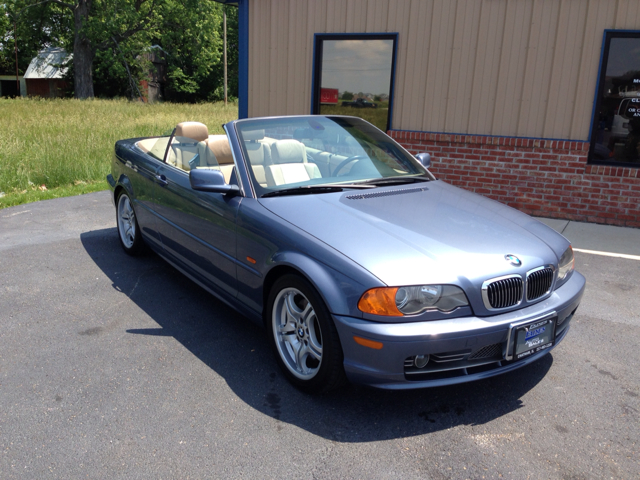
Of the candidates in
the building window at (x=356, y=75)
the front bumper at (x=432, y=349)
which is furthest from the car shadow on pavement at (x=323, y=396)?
the building window at (x=356, y=75)

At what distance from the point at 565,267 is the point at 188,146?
3.24 m

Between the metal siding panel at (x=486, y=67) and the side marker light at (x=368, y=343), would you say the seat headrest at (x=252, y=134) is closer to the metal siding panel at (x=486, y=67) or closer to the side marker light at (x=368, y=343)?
the side marker light at (x=368, y=343)

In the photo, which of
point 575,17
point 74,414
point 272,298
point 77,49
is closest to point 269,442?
point 272,298

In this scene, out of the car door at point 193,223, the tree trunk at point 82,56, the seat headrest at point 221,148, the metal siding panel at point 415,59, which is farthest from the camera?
the tree trunk at point 82,56

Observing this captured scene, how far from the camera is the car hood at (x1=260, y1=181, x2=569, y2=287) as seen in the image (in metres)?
2.98

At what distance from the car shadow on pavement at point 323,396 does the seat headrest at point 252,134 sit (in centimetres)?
143

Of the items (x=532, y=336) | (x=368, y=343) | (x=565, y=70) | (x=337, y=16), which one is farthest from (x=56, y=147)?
(x=532, y=336)

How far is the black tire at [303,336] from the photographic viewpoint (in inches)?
120

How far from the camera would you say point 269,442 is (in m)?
2.89

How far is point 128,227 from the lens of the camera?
5887 millimetres

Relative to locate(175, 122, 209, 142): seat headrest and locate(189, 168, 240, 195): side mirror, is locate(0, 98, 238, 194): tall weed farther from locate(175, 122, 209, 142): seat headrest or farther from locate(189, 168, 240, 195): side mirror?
locate(189, 168, 240, 195): side mirror

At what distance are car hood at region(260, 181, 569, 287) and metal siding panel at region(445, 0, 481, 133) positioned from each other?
448 centimetres

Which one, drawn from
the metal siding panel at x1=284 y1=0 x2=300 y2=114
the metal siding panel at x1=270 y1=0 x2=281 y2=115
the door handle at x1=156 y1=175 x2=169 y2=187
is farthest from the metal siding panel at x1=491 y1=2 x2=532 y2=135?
the door handle at x1=156 y1=175 x2=169 y2=187

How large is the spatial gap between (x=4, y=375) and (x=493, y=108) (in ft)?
22.8
